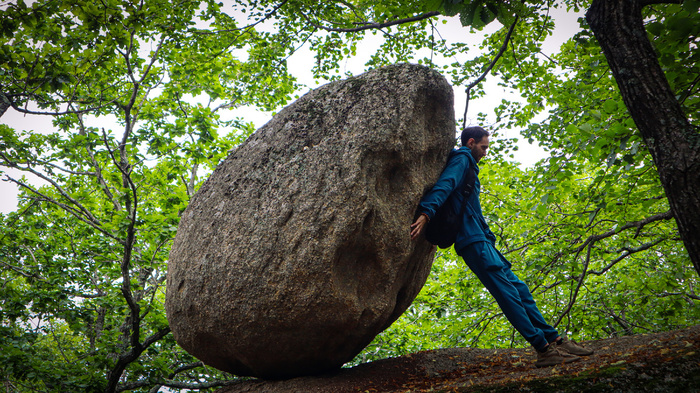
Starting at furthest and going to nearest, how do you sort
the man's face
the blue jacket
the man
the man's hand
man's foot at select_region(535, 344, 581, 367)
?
the man's face
the blue jacket
the man's hand
the man
man's foot at select_region(535, 344, 581, 367)

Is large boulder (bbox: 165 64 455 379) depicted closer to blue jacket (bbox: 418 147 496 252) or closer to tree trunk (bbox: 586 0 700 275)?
blue jacket (bbox: 418 147 496 252)

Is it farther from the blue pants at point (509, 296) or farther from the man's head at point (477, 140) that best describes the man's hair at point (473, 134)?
the blue pants at point (509, 296)

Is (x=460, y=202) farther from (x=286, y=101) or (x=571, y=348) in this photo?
(x=286, y=101)

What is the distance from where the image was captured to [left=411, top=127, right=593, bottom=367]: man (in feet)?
13.9

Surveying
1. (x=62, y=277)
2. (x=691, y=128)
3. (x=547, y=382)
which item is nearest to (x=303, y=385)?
(x=547, y=382)

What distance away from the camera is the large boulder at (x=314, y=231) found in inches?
164

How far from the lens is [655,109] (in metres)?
2.99

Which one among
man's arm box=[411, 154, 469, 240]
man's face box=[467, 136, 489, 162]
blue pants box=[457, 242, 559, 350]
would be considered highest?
man's face box=[467, 136, 489, 162]

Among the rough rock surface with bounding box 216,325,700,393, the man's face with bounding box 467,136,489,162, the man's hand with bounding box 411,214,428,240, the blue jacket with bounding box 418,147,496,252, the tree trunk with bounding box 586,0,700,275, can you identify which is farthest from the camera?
the man's face with bounding box 467,136,489,162

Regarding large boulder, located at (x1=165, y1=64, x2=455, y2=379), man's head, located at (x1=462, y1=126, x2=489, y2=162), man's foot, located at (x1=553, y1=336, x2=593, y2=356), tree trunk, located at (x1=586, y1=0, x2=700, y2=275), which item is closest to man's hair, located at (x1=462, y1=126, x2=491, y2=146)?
man's head, located at (x1=462, y1=126, x2=489, y2=162)

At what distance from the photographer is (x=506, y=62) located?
8.13 m

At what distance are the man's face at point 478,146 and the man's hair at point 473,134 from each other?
39 mm

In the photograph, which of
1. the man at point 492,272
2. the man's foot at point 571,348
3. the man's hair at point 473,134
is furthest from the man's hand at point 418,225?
the man's foot at point 571,348

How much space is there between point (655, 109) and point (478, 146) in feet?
7.64
